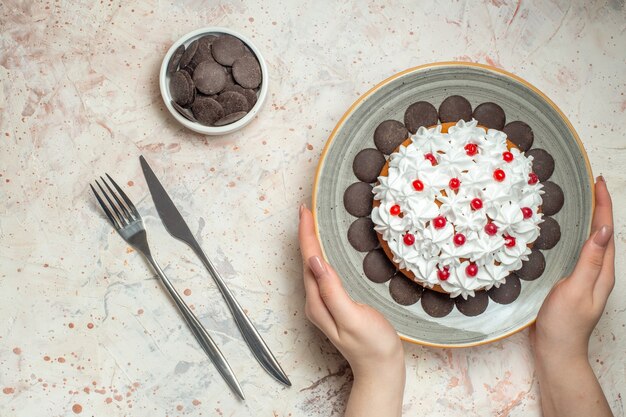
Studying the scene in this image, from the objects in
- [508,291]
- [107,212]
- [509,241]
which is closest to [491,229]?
[509,241]

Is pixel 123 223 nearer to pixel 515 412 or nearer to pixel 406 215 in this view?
pixel 406 215

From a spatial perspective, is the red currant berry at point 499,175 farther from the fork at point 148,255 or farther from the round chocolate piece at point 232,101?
the fork at point 148,255

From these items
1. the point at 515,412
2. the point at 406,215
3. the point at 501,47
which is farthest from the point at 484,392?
the point at 501,47

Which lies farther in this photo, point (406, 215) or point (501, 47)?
point (501, 47)

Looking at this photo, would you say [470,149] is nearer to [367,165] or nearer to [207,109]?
[367,165]

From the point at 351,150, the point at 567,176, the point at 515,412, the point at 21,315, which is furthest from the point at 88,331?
the point at 567,176

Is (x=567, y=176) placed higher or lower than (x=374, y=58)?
lower

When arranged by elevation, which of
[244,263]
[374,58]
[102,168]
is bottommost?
[244,263]
